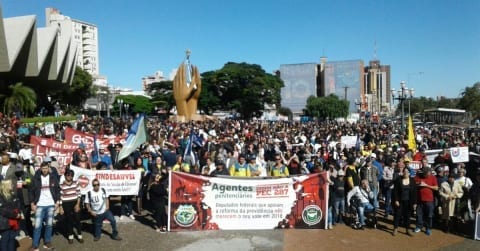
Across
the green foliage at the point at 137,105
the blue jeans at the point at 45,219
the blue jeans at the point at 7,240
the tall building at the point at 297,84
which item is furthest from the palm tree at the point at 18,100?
the tall building at the point at 297,84

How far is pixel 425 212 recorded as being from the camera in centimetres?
901

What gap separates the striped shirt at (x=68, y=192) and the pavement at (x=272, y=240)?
0.94 m

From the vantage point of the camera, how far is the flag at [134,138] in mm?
10844

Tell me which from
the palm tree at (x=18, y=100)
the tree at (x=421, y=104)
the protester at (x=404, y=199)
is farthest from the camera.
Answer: the tree at (x=421, y=104)

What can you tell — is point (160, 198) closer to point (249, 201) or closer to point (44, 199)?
point (249, 201)

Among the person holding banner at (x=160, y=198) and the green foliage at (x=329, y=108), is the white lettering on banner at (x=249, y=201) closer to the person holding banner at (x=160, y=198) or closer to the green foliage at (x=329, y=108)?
the person holding banner at (x=160, y=198)

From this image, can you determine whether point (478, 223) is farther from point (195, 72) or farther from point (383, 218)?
point (195, 72)

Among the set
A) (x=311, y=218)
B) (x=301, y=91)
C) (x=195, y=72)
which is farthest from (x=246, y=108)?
(x=311, y=218)

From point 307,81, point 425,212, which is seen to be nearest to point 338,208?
point 425,212

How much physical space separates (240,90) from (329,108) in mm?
21278

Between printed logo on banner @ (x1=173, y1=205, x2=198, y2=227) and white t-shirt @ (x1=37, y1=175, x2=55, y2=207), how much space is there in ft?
8.23

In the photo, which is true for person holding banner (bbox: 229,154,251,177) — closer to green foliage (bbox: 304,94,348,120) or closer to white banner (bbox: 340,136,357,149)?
white banner (bbox: 340,136,357,149)

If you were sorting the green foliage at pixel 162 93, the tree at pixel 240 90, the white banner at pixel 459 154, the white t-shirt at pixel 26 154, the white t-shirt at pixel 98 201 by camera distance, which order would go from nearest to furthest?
the white t-shirt at pixel 98 201
the white t-shirt at pixel 26 154
the white banner at pixel 459 154
the tree at pixel 240 90
the green foliage at pixel 162 93

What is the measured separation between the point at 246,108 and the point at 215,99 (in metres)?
5.75
